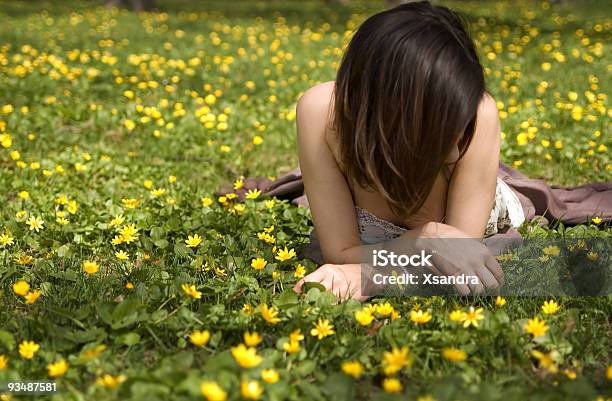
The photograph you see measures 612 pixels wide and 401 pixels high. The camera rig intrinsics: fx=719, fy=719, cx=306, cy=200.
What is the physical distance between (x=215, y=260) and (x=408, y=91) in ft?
3.68

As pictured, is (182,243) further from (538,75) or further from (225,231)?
(538,75)

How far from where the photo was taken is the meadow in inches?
77.1

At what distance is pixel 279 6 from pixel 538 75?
887 cm

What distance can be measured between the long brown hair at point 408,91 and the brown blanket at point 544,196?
1070mm

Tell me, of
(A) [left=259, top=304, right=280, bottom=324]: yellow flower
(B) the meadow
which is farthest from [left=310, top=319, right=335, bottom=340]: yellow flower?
(A) [left=259, top=304, right=280, bottom=324]: yellow flower

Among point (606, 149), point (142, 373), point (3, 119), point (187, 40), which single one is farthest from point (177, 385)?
point (187, 40)

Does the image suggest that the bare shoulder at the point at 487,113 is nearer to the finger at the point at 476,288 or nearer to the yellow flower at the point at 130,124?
the finger at the point at 476,288

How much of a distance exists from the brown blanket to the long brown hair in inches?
42.1

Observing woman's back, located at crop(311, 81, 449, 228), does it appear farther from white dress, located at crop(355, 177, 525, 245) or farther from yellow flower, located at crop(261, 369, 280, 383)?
yellow flower, located at crop(261, 369, 280, 383)

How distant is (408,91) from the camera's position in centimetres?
211

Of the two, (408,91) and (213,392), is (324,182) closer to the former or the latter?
(408,91)

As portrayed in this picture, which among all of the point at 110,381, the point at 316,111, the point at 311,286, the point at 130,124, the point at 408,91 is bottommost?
the point at 130,124

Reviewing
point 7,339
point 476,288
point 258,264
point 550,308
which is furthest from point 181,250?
point 550,308

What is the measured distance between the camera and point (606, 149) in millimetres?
4422
